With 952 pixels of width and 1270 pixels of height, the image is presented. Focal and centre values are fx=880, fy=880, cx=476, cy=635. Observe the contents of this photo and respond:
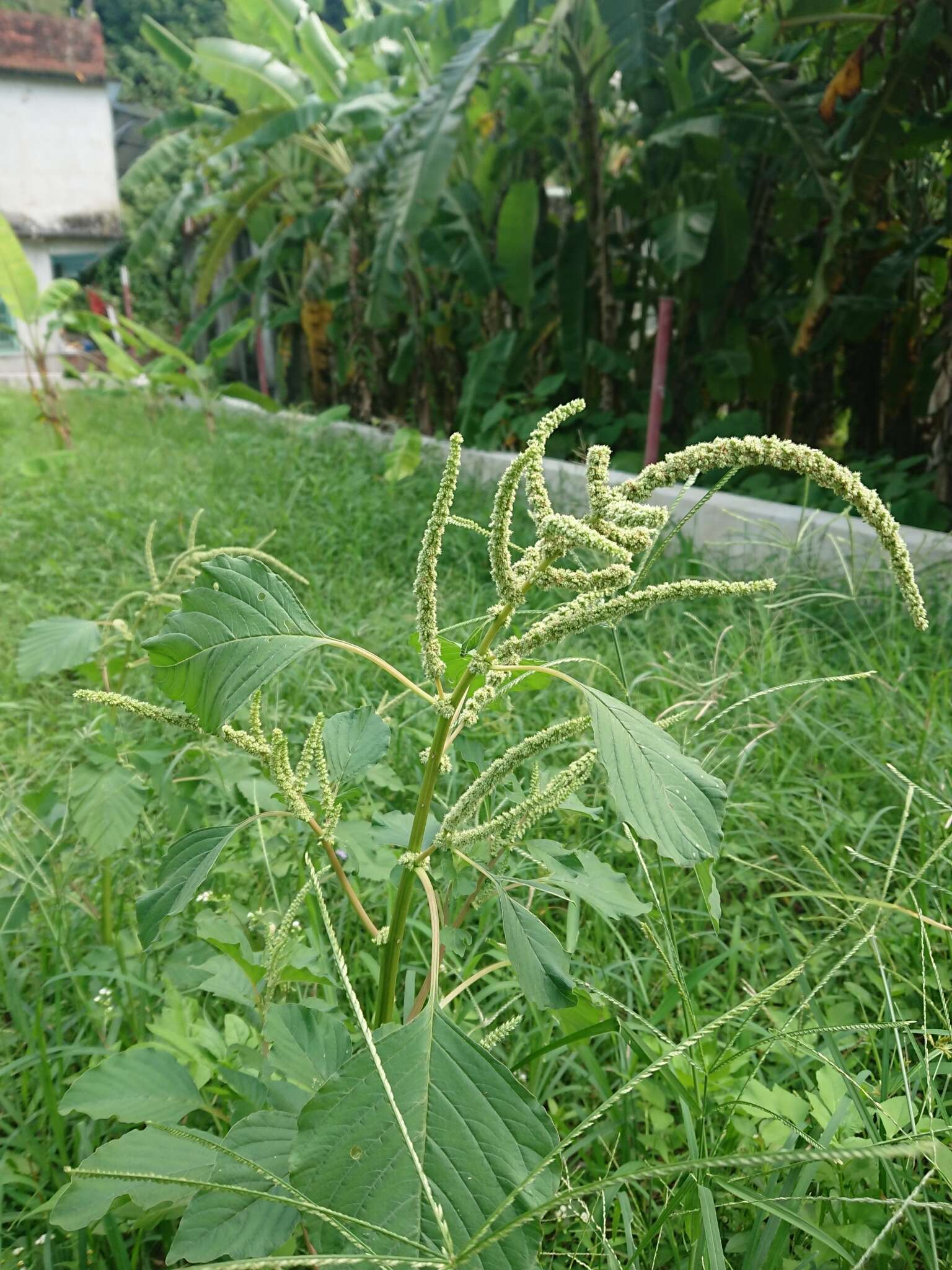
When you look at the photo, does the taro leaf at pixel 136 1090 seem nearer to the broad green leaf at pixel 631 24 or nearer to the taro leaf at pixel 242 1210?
the taro leaf at pixel 242 1210

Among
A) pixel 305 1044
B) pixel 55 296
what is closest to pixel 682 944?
pixel 305 1044

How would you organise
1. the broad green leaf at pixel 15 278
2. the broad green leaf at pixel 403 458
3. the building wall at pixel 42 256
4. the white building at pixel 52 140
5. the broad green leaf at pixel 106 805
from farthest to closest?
the building wall at pixel 42 256 → the white building at pixel 52 140 → the broad green leaf at pixel 15 278 → the broad green leaf at pixel 403 458 → the broad green leaf at pixel 106 805

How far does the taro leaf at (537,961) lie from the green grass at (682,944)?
14 centimetres

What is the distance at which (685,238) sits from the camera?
3520 mm

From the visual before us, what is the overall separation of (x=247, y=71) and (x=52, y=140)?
11.5 m

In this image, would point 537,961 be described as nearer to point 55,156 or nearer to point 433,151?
point 433,151

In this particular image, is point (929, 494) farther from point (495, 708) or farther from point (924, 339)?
point (495, 708)

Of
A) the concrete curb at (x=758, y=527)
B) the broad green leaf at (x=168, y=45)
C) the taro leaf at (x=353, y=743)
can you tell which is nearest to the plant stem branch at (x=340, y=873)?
the taro leaf at (x=353, y=743)

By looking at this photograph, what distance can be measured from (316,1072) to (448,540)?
8.21ft

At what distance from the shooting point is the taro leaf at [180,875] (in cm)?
65

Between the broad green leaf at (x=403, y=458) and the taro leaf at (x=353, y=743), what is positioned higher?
the taro leaf at (x=353, y=743)

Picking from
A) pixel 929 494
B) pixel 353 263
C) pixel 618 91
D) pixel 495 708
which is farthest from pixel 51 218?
pixel 495 708

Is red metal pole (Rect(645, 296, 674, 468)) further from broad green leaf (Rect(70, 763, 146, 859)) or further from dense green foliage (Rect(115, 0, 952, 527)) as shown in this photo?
broad green leaf (Rect(70, 763, 146, 859))

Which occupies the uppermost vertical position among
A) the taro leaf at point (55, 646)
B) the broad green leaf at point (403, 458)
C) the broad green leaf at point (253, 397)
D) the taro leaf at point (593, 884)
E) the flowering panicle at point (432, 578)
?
the flowering panicle at point (432, 578)
